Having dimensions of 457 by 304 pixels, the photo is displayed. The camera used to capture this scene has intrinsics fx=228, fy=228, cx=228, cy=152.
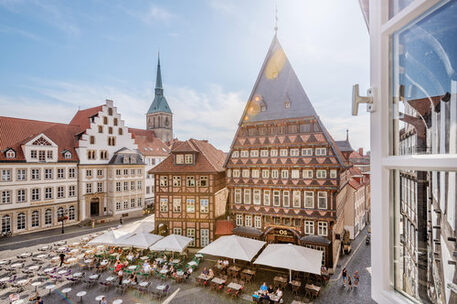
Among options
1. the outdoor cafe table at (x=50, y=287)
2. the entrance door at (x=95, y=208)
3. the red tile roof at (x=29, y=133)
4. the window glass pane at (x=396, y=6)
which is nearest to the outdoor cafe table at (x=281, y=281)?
the outdoor cafe table at (x=50, y=287)

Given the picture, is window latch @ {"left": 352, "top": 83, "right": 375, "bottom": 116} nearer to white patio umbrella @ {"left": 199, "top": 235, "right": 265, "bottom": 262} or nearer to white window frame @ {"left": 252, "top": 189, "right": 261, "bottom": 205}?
white patio umbrella @ {"left": 199, "top": 235, "right": 265, "bottom": 262}

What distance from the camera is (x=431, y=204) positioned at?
4.83 feet

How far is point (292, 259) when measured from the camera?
12.8 metres

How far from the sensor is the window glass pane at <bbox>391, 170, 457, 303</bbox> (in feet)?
4.07

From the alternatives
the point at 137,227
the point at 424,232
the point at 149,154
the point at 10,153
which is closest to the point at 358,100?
the point at 424,232

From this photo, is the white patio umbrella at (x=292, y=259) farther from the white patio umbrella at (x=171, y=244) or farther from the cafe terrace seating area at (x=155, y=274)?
the white patio umbrella at (x=171, y=244)

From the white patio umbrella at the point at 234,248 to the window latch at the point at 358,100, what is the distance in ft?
44.7

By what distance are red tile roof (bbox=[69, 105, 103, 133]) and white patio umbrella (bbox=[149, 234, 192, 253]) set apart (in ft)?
67.2

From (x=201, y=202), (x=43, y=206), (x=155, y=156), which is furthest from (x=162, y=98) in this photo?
(x=201, y=202)

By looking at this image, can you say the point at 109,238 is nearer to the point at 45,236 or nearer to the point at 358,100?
the point at 45,236

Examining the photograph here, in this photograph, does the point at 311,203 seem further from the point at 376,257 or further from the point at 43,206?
the point at 43,206

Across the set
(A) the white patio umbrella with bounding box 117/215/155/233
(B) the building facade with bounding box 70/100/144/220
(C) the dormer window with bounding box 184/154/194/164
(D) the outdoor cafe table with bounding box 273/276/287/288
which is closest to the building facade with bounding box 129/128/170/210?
(B) the building facade with bounding box 70/100/144/220

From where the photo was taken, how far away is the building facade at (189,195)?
771 inches

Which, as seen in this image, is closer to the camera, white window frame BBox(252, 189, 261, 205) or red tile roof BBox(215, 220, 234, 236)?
white window frame BBox(252, 189, 261, 205)
